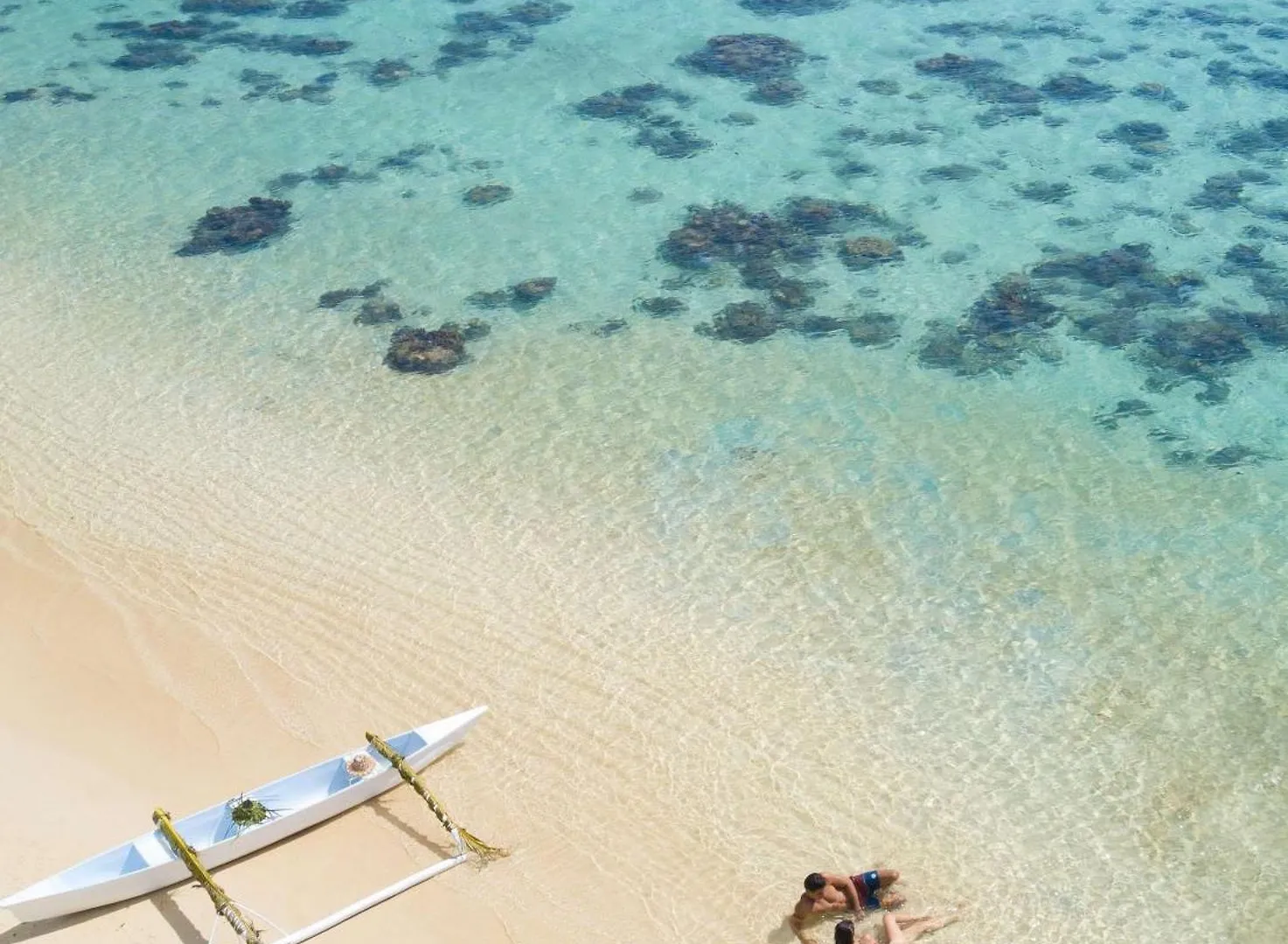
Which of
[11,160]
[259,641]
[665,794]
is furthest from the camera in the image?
[11,160]

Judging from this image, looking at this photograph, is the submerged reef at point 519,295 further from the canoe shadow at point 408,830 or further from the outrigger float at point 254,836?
the canoe shadow at point 408,830

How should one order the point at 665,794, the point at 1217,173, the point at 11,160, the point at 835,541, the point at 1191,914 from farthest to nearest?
the point at 11,160 → the point at 1217,173 → the point at 835,541 → the point at 665,794 → the point at 1191,914

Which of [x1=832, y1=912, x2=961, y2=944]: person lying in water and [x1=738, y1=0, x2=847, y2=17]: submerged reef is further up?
[x1=738, y1=0, x2=847, y2=17]: submerged reef

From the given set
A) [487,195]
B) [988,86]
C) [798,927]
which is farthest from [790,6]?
[798,927]

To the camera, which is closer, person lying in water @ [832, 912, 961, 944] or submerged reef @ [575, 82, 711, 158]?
person lying in water @ [832, 912, 961, 944]

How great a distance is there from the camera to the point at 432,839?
12547mm

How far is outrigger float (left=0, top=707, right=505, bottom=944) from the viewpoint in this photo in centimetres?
1139

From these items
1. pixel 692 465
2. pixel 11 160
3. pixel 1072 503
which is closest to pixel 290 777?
pixel 692 465

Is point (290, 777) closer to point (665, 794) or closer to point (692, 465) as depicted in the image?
point (665, 794)

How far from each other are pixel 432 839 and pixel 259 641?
3942 mm

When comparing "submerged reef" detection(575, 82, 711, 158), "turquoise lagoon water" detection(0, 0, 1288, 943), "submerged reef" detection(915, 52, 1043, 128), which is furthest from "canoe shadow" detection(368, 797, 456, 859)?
"submerged reef" detection(915, 52, 1043, 128)

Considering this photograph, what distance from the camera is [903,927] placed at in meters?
11.6

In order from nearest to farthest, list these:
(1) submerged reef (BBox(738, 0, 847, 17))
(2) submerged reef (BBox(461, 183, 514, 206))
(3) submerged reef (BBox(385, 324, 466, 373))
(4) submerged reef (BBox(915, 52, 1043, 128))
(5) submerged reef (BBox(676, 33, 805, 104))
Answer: (3) submerged reef (BBox(385, 324, 466, 373))
(2) submerged reef (BBox(461, 183, 514, 206))
(4) submerged reef (BBox(915, 52, 1043, 128))
(5) submerged reef (BBox(676, 33, 805, 104))
(1) submerged reef (BBox(738, 0, 847, 17))

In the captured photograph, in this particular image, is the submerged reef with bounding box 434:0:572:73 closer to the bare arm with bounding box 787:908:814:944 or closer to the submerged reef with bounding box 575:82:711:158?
the submerged reef with bounding box 575:82:711:158
